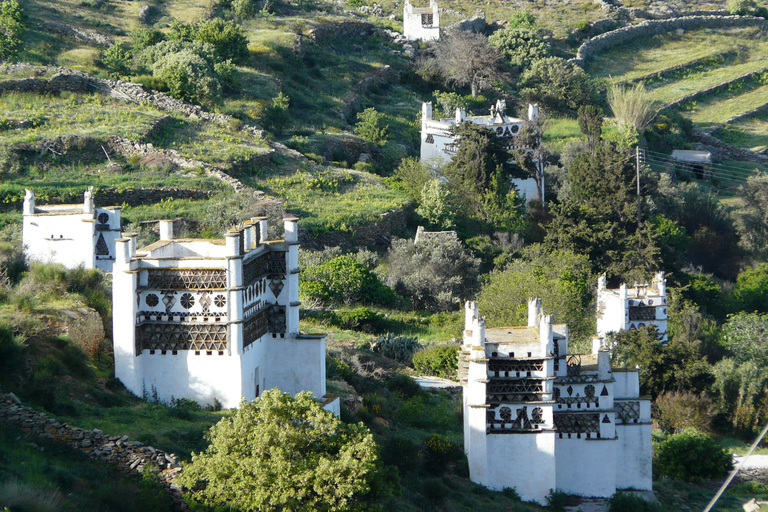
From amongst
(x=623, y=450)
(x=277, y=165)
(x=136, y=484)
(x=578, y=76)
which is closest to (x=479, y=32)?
(x=578, y=76)

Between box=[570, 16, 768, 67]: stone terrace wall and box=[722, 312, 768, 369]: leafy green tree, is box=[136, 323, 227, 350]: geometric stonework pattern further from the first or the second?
box=[570, 16, 768, 67]: stone terrace wall

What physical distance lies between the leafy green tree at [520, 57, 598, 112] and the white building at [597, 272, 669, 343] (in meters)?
34.6

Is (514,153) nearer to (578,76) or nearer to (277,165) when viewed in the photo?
(277,165)

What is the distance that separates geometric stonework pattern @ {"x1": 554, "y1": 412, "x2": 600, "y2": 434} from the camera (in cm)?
2416

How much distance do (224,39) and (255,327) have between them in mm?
39669

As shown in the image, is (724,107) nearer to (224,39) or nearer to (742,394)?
(224,39)

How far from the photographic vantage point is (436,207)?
156 ft

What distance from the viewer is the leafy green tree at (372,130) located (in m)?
56.8

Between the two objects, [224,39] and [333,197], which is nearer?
[333,197]

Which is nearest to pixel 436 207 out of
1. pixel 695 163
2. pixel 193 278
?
pixel 193 278

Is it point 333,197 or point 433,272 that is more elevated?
point 333,197

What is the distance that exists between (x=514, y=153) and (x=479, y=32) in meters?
29.3

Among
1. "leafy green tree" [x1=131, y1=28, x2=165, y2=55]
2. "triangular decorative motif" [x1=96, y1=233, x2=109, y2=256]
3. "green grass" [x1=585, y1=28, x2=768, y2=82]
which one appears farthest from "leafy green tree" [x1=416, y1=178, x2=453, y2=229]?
"green grass" [x1=585, y1=28, x2=768, y2=82]

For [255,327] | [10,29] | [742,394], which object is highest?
[10,29]
